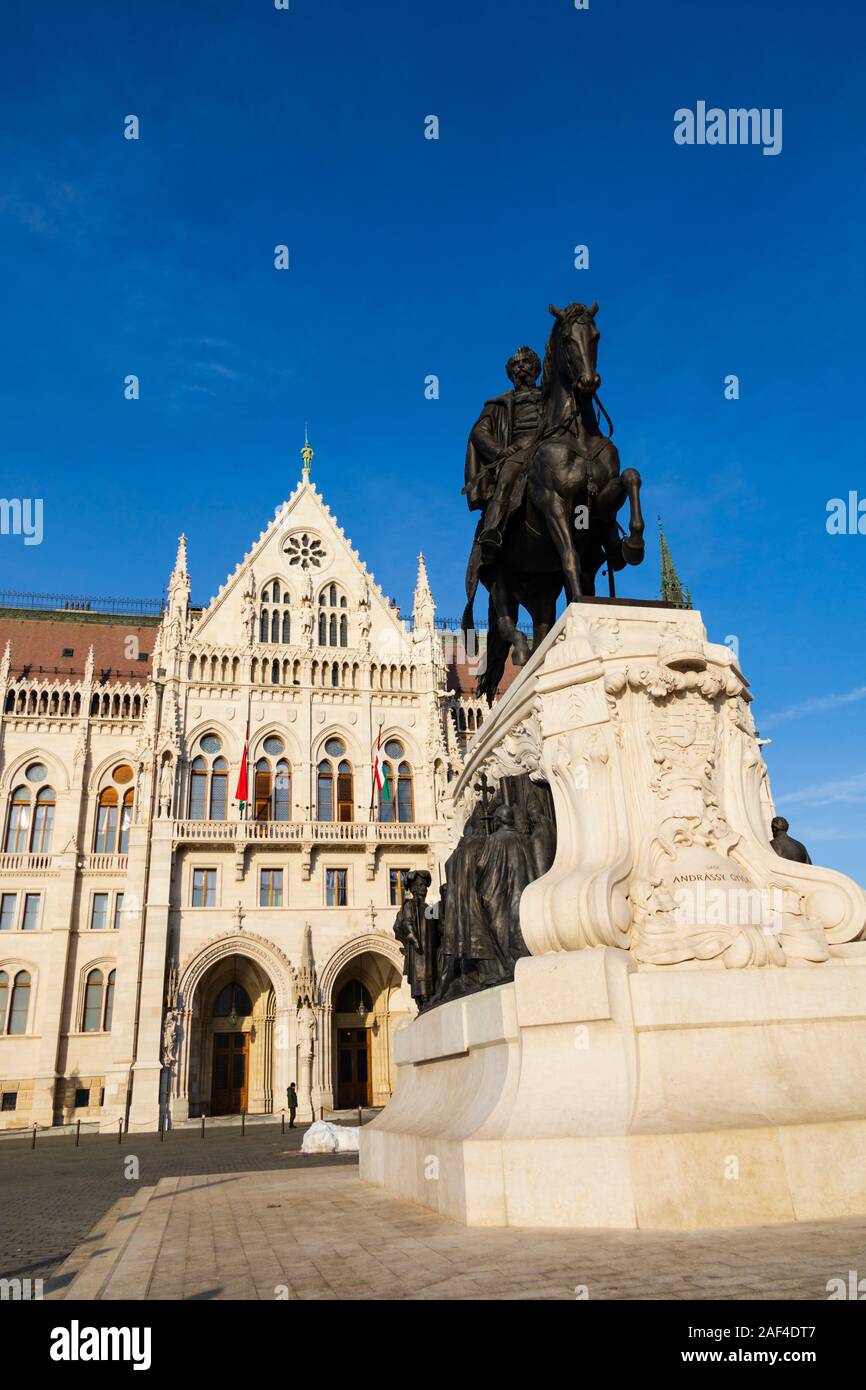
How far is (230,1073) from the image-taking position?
35250 mm

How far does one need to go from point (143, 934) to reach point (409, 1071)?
94.8ft

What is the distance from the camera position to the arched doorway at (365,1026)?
35.8 meters

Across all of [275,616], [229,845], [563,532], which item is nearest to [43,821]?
[229,845]

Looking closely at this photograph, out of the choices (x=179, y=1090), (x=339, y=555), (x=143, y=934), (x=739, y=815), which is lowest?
(x=179, y=1090)

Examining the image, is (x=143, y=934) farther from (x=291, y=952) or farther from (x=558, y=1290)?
(x=558, y=1290)

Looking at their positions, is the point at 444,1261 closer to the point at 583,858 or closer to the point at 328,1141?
the point at 583,858

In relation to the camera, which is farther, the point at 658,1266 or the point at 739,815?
the point at 739,815

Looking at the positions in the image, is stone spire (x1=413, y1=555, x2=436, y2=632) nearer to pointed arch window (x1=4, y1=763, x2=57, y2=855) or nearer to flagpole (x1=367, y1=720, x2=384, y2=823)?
flagpole (x1=367, y1=720, x2=384, y2=823)

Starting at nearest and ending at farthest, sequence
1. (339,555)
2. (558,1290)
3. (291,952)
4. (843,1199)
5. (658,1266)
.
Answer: (558,1290), (658,1266), (843,1199), (291,952), (339,555)

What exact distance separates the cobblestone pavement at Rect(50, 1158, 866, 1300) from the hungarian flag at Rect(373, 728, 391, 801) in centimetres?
3172

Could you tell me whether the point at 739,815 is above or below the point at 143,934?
below

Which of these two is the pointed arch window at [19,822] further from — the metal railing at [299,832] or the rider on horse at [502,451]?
the rider on horse at [502,451]
